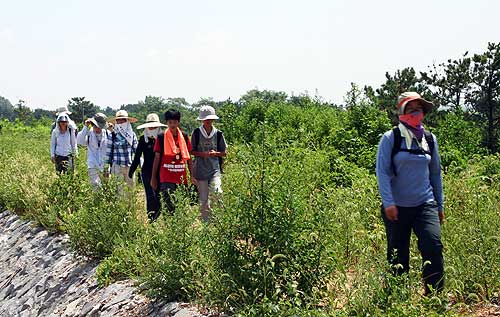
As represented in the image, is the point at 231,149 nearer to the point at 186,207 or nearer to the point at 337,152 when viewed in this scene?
the point at 337,152

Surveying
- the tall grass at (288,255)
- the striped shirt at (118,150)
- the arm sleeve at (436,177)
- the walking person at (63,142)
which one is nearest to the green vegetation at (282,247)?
the tall grass at (288,255)

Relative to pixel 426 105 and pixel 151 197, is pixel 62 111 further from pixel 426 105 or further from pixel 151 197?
pixel 426 105

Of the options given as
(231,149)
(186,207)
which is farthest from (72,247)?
(231,149)

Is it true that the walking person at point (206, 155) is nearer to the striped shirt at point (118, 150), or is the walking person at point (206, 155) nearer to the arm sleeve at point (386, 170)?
the striped shirt at point (118, 150)

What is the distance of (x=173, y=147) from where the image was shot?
6.92m

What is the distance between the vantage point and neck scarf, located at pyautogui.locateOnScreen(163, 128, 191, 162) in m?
6.90

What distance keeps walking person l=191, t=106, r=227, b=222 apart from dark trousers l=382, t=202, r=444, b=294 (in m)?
3.03

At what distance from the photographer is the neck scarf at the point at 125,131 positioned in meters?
A: 8.32

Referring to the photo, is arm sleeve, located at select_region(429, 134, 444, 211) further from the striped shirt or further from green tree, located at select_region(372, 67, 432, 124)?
green tree, located at select_region(372, 67, 432, 124)

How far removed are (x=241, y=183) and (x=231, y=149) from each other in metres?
→ 7.41

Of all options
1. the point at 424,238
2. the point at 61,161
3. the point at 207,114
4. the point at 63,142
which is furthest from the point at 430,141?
the point at 61,161

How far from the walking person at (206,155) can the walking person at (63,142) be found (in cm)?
336

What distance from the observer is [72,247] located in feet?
22.6

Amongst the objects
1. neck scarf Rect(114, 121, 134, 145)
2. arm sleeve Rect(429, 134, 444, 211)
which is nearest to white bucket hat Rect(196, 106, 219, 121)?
neck scarf Rect(114, 121, 134, 145)
